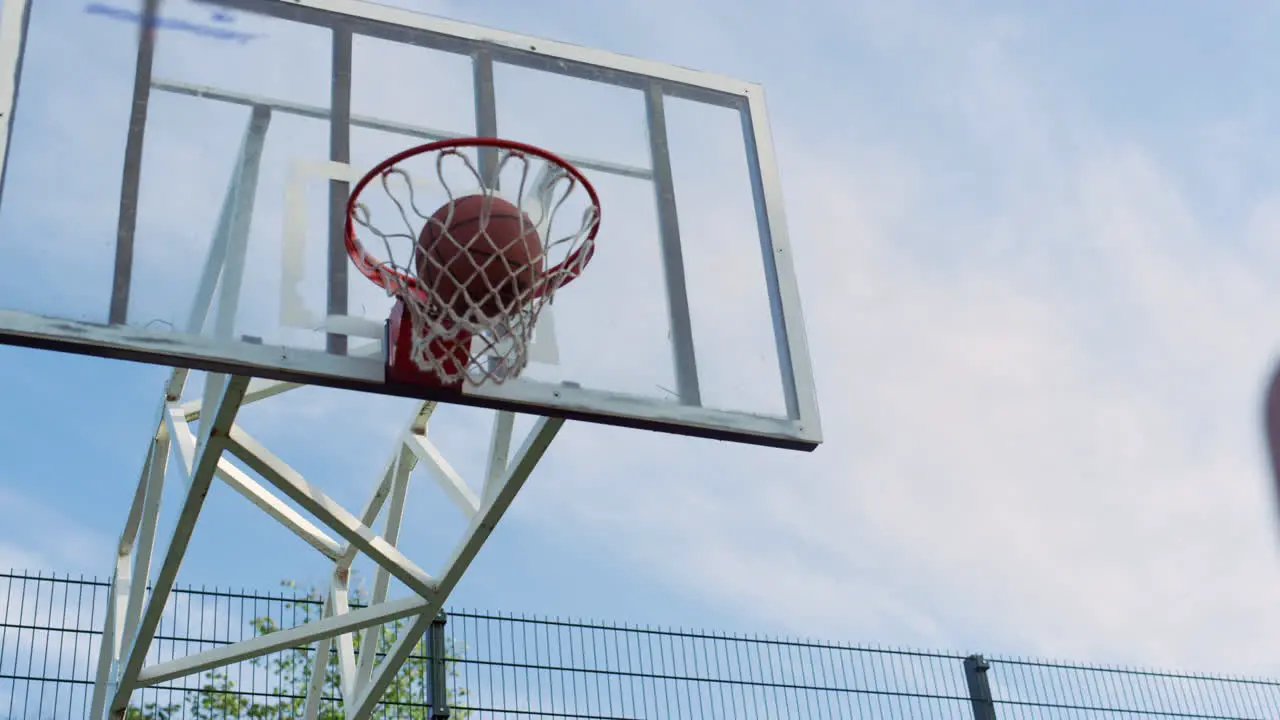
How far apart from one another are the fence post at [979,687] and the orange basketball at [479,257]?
5.57m

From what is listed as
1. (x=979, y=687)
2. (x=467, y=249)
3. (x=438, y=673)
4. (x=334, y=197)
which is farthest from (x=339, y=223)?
(x=979, y=687)

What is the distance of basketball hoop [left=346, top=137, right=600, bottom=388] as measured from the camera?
14.6 ft

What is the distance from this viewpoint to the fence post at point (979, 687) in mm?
9086

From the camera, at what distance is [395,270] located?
4598mm

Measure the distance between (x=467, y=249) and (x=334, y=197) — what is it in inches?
24.8

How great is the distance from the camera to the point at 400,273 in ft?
15.0

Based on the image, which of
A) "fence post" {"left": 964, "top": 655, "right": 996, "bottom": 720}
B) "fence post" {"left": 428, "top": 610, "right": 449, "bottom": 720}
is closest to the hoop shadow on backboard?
"fence post" {"left": 428, "top": 610, "right": 449, "bottom": 720}

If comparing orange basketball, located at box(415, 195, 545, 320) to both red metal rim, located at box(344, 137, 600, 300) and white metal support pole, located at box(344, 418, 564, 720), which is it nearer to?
red metal rim, located at box(344, 137, 600, 300)

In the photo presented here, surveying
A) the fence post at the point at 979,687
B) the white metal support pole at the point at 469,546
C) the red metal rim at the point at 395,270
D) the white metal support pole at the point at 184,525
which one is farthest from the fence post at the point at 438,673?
the red metal rim at the point at 395,270

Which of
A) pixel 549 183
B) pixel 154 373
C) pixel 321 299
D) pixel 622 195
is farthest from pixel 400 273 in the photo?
pixel 154 373

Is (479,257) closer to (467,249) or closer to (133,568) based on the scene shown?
(467,249)

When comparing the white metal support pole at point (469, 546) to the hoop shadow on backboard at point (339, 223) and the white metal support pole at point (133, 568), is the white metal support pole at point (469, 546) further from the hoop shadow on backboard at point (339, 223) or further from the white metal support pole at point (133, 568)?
the white metal support pole at point (133, 568)

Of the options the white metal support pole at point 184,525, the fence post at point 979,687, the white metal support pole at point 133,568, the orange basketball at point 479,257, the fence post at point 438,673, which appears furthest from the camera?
the fence post at point 979,687

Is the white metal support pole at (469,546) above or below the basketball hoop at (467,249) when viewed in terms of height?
below
